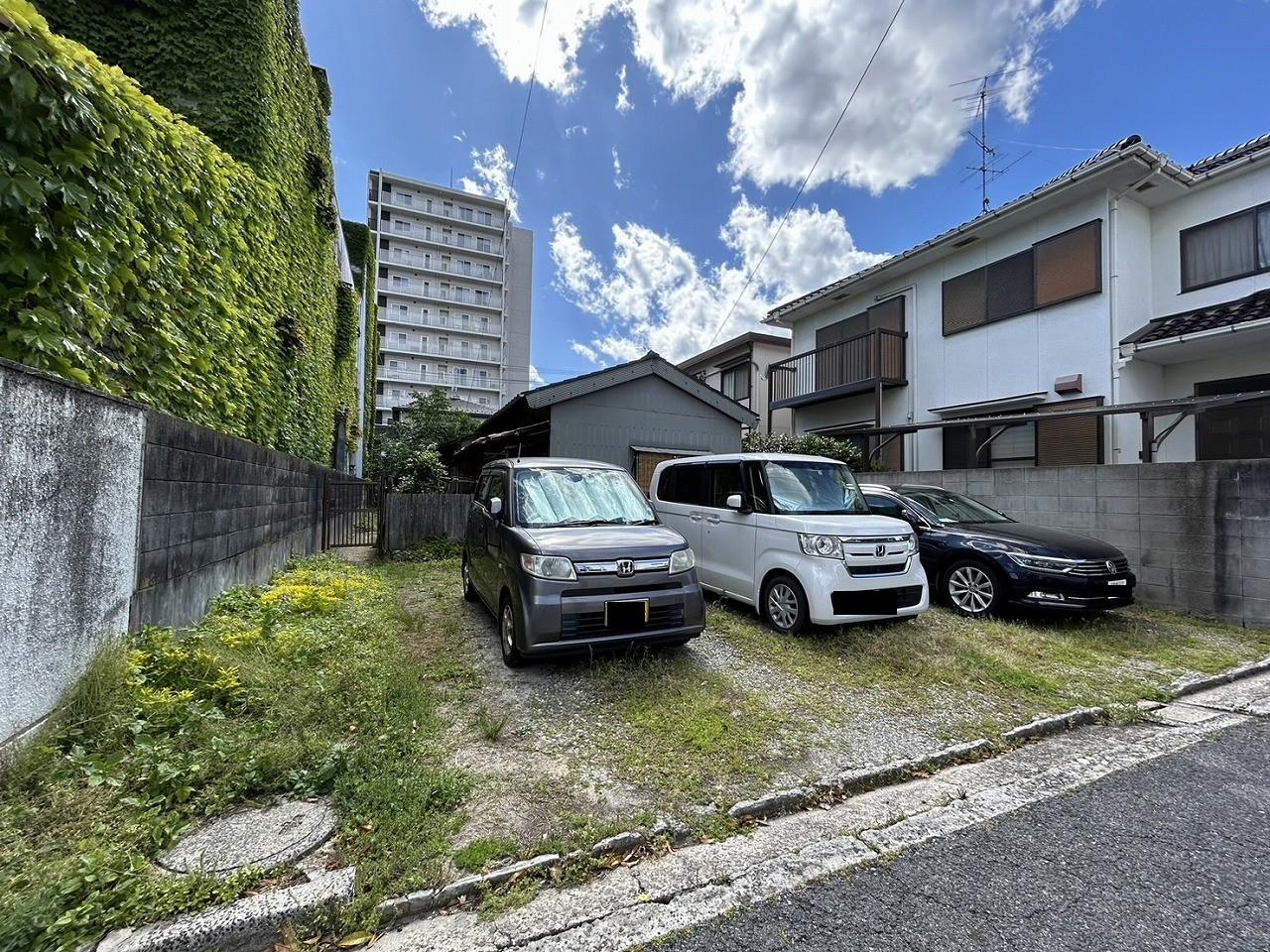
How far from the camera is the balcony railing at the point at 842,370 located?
11.6 metres

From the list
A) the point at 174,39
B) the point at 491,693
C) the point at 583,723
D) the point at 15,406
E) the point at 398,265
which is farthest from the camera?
the point at 398,265

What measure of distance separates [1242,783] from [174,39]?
11.9m

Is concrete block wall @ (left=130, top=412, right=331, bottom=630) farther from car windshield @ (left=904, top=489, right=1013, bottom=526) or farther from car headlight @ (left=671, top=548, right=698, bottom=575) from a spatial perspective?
car windshield @ (left=904, top=489, right=1013, bottom=526)

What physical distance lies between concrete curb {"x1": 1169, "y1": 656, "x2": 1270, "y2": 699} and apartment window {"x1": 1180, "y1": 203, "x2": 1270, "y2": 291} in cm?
684

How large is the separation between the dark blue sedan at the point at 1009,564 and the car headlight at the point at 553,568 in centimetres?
469

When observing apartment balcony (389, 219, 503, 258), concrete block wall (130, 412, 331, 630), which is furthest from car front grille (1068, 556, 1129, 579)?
apartment balcony (389, 219, 503, 258)

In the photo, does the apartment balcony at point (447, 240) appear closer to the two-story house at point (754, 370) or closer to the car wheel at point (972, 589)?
the two-story house at point (754, 370)

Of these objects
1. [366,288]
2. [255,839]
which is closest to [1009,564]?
[255,839]

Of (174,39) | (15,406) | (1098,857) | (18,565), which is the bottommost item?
(1098,857)

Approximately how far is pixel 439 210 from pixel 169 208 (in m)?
50.1

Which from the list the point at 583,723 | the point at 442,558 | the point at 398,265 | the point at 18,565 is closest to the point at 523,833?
the point at 583,723

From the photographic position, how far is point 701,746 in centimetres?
294

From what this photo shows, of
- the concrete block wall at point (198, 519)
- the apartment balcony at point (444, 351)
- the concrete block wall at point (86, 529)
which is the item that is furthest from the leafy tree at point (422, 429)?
the apartment balcony at point (444, 351)

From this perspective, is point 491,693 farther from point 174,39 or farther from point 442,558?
point 174,39
